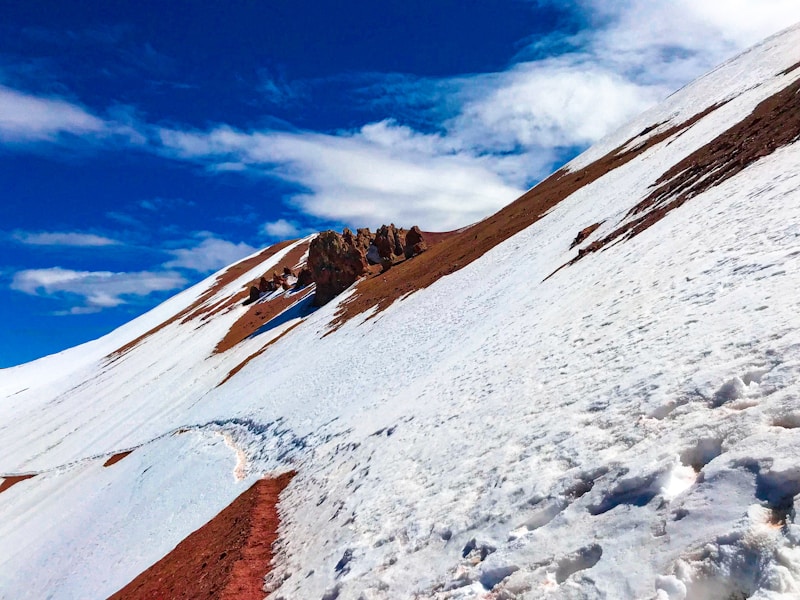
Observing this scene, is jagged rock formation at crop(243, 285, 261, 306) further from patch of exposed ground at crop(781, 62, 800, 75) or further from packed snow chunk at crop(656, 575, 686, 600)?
packed snow chunk at crop(656, 575, 686, 600)

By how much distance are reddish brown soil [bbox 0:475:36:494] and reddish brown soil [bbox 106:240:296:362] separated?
4934 centimetres

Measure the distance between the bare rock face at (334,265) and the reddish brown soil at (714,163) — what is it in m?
45.6

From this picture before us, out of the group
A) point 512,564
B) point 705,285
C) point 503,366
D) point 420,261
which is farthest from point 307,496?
point 420,261

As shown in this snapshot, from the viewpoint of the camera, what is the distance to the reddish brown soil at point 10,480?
160 ft

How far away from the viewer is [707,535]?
5375 millimetres

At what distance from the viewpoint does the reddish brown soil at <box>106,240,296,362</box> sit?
103750 millimetres

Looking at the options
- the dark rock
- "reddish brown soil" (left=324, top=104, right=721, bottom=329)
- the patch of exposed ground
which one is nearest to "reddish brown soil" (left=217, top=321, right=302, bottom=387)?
"reddish brown soil" (left=324, top=104, right=721, bottom=329)

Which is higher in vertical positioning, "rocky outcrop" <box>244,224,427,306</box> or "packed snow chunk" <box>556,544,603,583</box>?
"rocky outcrop" <box>244,224,427,306</box>

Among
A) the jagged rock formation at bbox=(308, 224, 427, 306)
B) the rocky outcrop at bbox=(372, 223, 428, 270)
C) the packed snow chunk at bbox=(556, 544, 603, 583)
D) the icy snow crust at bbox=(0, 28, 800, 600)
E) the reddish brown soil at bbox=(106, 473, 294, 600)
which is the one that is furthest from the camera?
the rocky outcrop at bbox=(372, 223, 428, 270)

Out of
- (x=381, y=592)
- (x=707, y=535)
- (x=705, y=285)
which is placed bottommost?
(x=381, y=592)

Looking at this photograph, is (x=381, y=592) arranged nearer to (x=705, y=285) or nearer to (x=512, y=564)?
(x=512, y=564)

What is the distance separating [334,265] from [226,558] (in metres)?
58.1

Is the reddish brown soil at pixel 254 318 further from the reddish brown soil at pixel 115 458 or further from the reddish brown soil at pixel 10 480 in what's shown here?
the reddish brown soil at pixel 115 458

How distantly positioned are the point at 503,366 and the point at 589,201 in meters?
29.3
